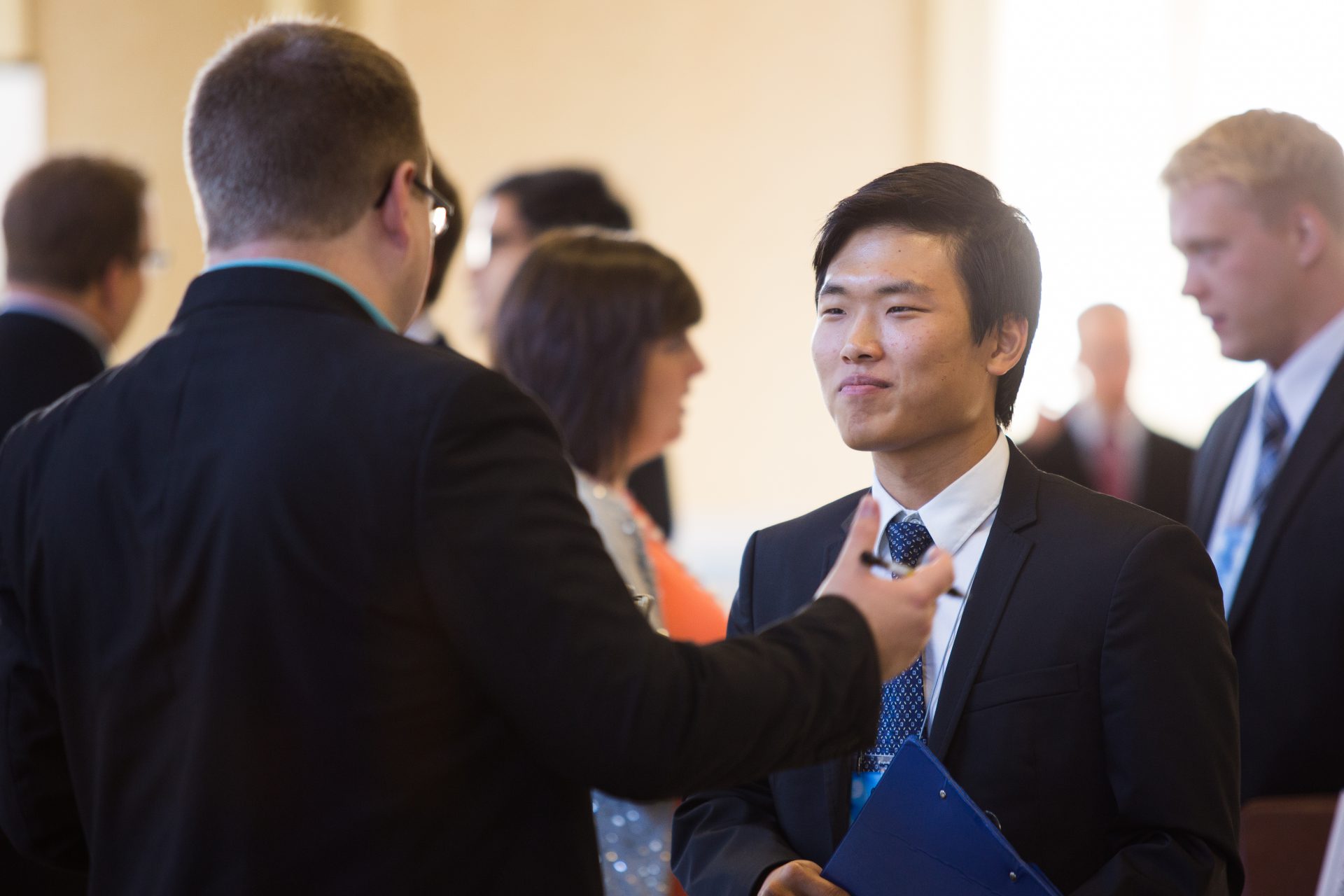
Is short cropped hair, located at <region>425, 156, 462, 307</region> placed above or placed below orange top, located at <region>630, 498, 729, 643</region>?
above

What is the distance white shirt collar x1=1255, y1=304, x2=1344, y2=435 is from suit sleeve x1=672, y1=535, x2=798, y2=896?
53.5 inches

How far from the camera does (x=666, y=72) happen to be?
595 cm

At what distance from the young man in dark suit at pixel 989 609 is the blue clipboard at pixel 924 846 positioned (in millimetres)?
89

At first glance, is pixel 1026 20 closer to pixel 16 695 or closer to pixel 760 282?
pixel 760 282

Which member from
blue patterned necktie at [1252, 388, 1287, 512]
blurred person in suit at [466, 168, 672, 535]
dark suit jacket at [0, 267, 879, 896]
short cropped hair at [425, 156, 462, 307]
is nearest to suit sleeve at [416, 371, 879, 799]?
dark suit jacket at [0, 267, 879, 896]

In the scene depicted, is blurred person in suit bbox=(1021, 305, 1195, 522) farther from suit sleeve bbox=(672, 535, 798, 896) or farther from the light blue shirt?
the light blue shirt

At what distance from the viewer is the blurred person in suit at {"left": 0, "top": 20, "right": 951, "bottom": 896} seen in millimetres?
1262

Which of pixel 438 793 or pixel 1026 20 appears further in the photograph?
pixel 1026 20

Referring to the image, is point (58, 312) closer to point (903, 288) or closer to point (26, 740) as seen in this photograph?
point (26, 740)

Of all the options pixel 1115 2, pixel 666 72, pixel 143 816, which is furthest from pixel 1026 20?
pixel 143 816

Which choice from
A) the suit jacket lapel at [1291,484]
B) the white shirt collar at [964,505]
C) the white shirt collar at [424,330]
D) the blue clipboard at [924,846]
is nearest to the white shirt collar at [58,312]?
the white shirt collar at [424,330]

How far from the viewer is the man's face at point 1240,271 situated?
8.75 feet

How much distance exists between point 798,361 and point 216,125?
15.1 ft

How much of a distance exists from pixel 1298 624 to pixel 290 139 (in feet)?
6.21
